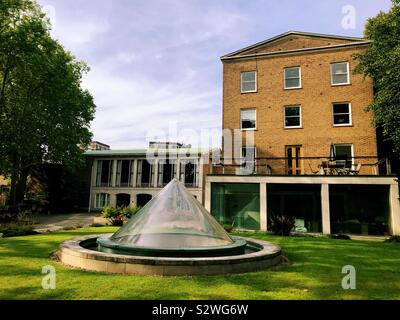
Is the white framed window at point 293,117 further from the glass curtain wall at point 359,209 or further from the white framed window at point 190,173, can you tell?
the white framed window at point 190,173

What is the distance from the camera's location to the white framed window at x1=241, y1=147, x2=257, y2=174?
25.3 m

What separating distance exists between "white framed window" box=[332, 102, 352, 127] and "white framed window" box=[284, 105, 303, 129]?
258 cm

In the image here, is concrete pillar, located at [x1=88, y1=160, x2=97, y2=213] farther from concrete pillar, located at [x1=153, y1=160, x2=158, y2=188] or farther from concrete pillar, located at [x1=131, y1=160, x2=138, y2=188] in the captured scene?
concrete pillar, located at [x1=153, y1=160, x2=158, y2=188]

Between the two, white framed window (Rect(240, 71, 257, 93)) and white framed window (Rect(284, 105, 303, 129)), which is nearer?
white framed window (Rect(284, 105, 303, 129))

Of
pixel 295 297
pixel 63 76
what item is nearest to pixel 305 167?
pixel 295 297

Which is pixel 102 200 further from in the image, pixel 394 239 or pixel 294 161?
pixel 394 239

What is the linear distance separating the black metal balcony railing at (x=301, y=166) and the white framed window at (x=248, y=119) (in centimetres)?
278

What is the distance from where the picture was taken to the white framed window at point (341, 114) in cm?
2394

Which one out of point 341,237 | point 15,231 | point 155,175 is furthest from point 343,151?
point 155,175

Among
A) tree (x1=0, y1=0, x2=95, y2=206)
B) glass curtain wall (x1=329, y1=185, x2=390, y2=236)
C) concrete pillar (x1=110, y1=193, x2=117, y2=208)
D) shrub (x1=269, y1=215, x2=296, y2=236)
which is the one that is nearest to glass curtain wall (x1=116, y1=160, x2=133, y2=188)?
concrete pillar (x1=110, y1=193, x2=117, y2=208)

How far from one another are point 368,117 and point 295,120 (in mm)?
5171

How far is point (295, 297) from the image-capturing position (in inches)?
253

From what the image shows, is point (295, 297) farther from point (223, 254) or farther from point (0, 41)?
point (0, 41)

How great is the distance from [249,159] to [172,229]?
52.0 ft
